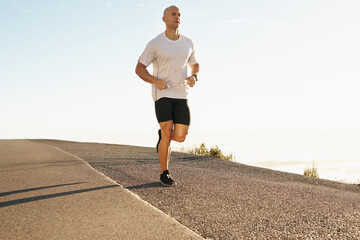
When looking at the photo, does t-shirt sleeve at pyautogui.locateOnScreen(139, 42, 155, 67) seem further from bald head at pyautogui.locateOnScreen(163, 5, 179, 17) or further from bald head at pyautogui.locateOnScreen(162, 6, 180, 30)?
bald head at pyautogui.locateOnScreen(163, 5, 179, 17)

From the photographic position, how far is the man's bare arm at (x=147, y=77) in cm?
492

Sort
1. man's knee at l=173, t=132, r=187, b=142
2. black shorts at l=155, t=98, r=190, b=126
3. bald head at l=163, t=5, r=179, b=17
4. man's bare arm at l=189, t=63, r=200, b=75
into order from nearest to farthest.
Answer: black shorts at l=155, t=98, r=190, b=126 → bald head at l=163, t=5, r=179, b=17 → man's knee at l=173, t=132, r=187, b=142 → man's bare arm at l=189, t=63, r=200, b=75

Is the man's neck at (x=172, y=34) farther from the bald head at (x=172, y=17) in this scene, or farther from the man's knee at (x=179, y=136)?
the man's knee at (x=179, y=136)

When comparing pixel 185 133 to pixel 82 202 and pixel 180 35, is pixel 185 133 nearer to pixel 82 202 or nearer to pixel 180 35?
pixel 180 35

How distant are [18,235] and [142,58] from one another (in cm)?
298

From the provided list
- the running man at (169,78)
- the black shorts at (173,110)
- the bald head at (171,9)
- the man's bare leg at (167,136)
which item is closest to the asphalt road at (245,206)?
the man's bare leg at (167,136)

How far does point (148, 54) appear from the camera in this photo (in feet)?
17.0

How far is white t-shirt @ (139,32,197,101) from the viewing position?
5.15 meters

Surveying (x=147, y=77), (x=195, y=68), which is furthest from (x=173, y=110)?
(x=195, y=68)

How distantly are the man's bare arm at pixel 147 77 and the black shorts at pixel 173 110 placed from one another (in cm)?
26

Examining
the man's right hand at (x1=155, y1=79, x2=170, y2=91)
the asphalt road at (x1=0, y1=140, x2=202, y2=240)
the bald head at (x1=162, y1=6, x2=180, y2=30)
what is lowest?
the asphalt road at (x1=0, y1=140, x2=202, y2=240)

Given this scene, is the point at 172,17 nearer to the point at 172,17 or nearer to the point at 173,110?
the point at 172,17

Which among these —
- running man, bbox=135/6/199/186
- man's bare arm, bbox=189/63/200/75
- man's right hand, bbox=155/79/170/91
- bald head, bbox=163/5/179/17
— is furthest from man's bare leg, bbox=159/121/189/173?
bald head, bbox=163/5/179/17

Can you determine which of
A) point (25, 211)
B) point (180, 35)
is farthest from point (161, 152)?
point (25, 211)
